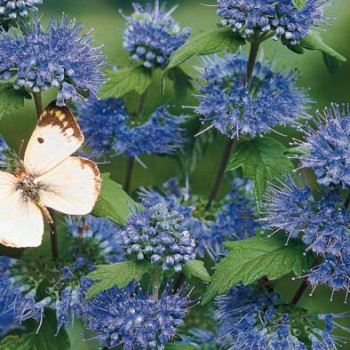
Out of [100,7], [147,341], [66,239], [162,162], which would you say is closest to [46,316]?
[66,239]

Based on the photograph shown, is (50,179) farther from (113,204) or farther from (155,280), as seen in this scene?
(155,280)

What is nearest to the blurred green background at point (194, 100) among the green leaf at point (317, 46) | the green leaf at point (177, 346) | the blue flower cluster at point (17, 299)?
the green leaf at point (317, 46)

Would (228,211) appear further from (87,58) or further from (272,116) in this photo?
(87,58)

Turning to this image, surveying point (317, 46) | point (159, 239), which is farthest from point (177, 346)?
point (317, 46)

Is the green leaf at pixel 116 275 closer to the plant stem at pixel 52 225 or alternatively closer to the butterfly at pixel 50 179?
the butterfly at pixel 50 179

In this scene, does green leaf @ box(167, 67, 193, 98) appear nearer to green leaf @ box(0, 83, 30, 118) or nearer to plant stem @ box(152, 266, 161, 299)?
green leaf @ box(0, 83, 30, 118)

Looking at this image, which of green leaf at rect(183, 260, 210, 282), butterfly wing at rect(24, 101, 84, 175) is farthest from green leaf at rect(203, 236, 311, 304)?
butterfly wing at rect(24, 101, 84, 175)
